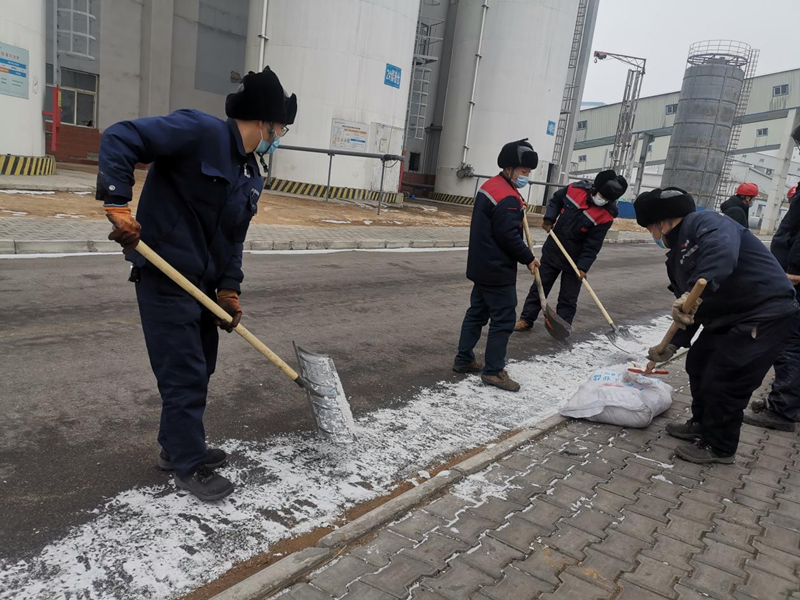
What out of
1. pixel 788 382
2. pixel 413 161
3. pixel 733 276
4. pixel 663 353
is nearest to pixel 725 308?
pixel 733 276

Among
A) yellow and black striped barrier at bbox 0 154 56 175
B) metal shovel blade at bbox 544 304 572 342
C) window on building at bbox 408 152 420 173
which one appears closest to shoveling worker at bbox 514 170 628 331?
metal shovel blade at bbox 544 304 572 342

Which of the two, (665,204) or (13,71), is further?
(13,71)

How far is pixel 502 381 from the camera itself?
479 cm

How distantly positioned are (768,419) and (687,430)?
941 millimetres

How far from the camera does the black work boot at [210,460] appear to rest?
9.99 ft

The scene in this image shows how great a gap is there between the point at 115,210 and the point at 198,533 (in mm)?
1429

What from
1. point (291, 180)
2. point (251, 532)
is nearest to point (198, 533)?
point (251, 532)

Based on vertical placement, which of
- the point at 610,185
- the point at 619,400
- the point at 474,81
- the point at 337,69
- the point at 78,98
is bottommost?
the point at 619,400

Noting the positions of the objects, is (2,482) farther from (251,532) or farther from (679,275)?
(679,275)

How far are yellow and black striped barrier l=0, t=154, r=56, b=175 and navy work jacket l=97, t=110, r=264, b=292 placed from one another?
13.7 meters

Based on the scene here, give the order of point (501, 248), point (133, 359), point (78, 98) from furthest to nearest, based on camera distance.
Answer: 1. point (78, 98)
2. point (501, 248)
3. point (133, 359)

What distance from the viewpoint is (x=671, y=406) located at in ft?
15.4

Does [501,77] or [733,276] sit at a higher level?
[501,77]

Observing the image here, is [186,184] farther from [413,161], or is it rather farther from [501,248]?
[413,161]
